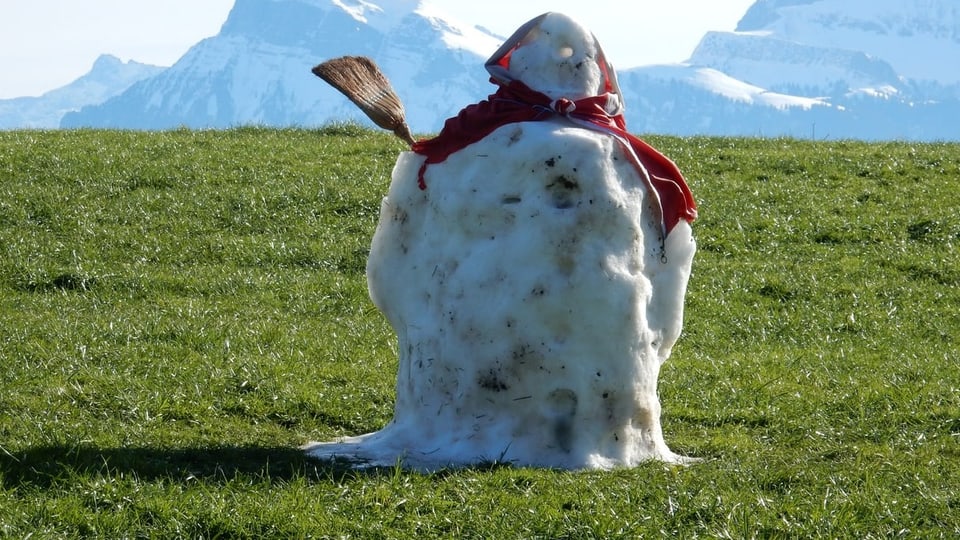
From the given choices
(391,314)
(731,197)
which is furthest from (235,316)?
(731,197)

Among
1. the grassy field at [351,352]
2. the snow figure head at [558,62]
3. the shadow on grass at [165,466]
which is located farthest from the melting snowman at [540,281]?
the grassy field at [351,352]

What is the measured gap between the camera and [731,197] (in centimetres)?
2075

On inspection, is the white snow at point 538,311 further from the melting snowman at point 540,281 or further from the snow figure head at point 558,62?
the snow figure head at point 558,62

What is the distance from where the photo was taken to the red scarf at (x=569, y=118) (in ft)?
29.2

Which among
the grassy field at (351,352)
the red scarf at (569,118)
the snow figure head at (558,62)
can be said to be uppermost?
the snow figure head at (558,62)

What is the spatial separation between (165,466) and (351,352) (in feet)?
14.6

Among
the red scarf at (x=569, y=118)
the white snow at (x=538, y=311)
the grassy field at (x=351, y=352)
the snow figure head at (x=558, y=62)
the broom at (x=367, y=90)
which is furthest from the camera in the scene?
the broom at (x=367, y=90)

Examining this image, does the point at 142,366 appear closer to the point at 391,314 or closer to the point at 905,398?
the point at 391,314

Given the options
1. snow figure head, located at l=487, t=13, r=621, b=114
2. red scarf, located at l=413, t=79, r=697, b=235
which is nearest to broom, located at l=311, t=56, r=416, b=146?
red scarf, located at l=413, t=79, r=697, b=235

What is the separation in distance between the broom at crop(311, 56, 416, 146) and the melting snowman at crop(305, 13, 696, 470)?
1.64 ft

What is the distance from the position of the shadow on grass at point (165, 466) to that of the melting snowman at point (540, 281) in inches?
13.1

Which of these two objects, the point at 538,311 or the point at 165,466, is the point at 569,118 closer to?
the point at 538,311

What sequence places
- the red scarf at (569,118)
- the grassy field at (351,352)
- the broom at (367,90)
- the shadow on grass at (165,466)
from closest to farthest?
1. the grassy field at (351,352)
2. the shadow on grass at (165,466)
3. the red scarf at (569,118)
4. the broom at (367,90)

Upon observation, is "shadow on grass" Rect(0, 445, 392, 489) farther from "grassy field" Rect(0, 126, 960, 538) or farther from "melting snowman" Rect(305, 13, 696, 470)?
"melting snowman" Rect(305, 13, 696, 470)
